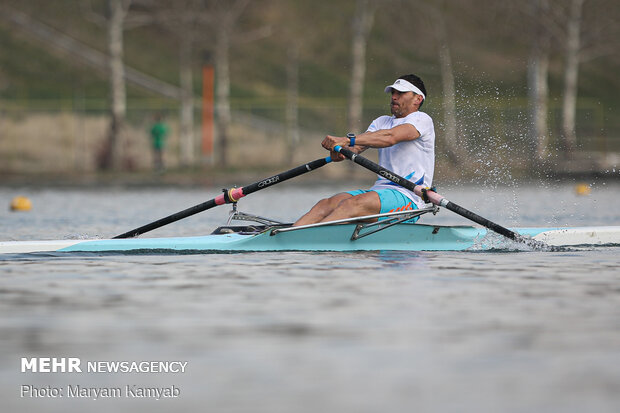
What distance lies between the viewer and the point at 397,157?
33.7 feet

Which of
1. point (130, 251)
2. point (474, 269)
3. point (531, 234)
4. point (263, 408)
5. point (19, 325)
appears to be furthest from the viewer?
point (531, 234)

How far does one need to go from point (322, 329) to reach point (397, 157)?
13.9 feet

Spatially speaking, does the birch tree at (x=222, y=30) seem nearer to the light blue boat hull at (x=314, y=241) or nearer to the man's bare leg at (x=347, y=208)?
the light blue boat hull at (x=314, y=241)

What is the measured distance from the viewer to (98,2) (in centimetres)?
6081

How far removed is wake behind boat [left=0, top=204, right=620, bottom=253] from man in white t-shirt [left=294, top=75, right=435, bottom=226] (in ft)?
0.34

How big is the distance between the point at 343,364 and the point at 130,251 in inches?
205

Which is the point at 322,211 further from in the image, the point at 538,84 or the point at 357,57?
the point at 538,84

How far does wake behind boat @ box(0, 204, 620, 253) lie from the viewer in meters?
10.1

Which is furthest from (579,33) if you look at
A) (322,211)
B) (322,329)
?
(322,329)

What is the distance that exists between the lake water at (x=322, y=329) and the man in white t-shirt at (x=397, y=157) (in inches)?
15.7

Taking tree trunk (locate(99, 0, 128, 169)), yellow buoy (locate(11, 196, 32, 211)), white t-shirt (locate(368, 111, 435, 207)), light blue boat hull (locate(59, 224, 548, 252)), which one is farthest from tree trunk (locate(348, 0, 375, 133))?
white t-shirt (locate(368, 111, 435, 207))

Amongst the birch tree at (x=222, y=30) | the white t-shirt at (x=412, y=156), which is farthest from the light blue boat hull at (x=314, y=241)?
the birch tree at (x=222, y=30)

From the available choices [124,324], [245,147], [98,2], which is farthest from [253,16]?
[124,324]

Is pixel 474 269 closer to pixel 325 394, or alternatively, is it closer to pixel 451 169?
pixel 325 394
